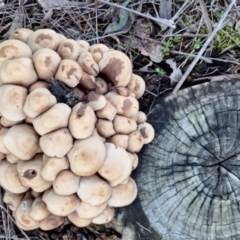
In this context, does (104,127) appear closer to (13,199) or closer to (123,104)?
(123,104)

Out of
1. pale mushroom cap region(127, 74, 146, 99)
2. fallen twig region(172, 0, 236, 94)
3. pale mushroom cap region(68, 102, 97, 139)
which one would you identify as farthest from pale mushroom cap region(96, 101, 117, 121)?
fallen twig region(172, 0, 236, 94)

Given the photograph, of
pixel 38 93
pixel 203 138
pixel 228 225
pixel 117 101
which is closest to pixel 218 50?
pixel 203 138

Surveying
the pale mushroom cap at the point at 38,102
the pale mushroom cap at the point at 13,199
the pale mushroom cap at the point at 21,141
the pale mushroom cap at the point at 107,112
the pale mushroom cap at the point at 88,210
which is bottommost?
the pale mushroom cap at the point at 13,199

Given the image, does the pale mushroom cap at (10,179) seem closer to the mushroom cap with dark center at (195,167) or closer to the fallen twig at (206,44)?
the mushroom cap with dark center at (195,167)

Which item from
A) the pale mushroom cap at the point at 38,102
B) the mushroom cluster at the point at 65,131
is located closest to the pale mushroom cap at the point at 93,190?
the mushroom cluster at the point at 65,131

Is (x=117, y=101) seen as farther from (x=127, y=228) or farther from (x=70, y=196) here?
(x=127, y=228)

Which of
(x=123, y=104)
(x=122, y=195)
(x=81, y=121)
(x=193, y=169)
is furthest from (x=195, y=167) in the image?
(x=81, y=121)
